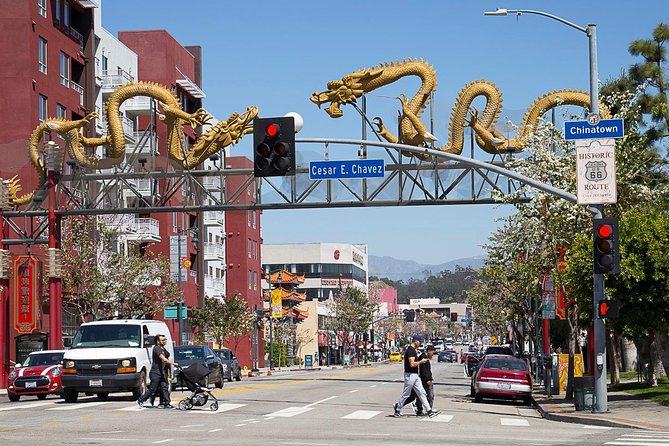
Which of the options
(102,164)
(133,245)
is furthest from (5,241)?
(133,245)

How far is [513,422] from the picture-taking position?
2594 centimetres

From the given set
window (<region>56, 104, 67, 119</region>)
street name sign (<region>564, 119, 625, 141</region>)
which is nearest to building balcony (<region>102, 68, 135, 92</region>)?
window (<region>56, 104, 67, 119</region>)

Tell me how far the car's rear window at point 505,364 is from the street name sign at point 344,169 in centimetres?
785

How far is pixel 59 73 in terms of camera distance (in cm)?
6525

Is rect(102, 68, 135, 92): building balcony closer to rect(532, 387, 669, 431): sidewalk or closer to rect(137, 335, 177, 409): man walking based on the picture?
rect(532, 387, 669, 431): sidewalk

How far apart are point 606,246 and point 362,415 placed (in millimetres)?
6991

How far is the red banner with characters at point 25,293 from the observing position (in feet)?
171

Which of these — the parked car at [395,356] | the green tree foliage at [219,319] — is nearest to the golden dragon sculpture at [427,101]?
the green tree foliage at [219,319]

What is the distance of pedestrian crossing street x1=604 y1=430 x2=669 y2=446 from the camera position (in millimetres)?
19016

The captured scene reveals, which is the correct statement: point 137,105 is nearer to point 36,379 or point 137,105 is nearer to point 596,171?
point 36,379

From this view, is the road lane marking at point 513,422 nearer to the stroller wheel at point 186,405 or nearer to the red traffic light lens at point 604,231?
the red traffic light lens at point 604,231

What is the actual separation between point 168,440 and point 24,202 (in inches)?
1354

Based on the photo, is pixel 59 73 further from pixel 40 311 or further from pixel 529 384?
pixel 529 384

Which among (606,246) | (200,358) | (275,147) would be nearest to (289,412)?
(275,147)
